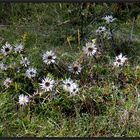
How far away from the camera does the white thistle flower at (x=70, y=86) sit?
392cm

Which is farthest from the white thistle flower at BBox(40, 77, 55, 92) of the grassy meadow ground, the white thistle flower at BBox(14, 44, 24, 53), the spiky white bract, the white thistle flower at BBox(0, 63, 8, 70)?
the white thistle flower at BBox(14, 44, 24, 53)

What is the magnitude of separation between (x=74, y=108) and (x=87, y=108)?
0.32ft

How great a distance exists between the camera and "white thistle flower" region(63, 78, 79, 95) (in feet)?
12.9

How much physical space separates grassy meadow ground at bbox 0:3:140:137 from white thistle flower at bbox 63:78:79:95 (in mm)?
45

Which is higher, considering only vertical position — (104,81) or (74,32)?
(74,32)

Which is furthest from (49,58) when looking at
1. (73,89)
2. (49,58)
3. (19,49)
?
(73,89)

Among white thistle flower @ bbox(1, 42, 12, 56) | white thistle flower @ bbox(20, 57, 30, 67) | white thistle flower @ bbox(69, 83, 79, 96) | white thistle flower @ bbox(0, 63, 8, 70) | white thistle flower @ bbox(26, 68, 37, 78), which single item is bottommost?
white thistle flower @ bbox(69, 83, 79, 96)

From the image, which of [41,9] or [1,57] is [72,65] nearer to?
[1,57]

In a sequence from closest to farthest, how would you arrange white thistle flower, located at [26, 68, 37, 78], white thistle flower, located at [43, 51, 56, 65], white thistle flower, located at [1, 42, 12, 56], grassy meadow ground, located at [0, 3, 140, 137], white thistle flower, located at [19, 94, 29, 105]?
grassy meadow ground, located at [0, 3, 140, 137]
white thistle flower, located at [19, 94, 29, 105]
white thistle flower, located at [26, 68, 37, 78]
white thistle flower, located at [43, 51, 56, 65]
white thistle flower, located at [1, 42, 12, 56]

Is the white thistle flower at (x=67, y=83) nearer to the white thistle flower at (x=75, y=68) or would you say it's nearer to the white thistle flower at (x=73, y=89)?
the white thistle flower at (x=73, y=89)

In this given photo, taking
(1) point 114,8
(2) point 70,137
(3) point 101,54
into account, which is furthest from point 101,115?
(1) point 114,8

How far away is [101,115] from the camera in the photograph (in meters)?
3.89

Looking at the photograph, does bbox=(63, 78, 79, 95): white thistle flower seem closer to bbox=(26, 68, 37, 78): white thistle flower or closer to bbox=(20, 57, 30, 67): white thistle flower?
bbox=(26, 68, 37, 78): white thistle flower

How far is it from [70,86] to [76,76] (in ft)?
0.94
